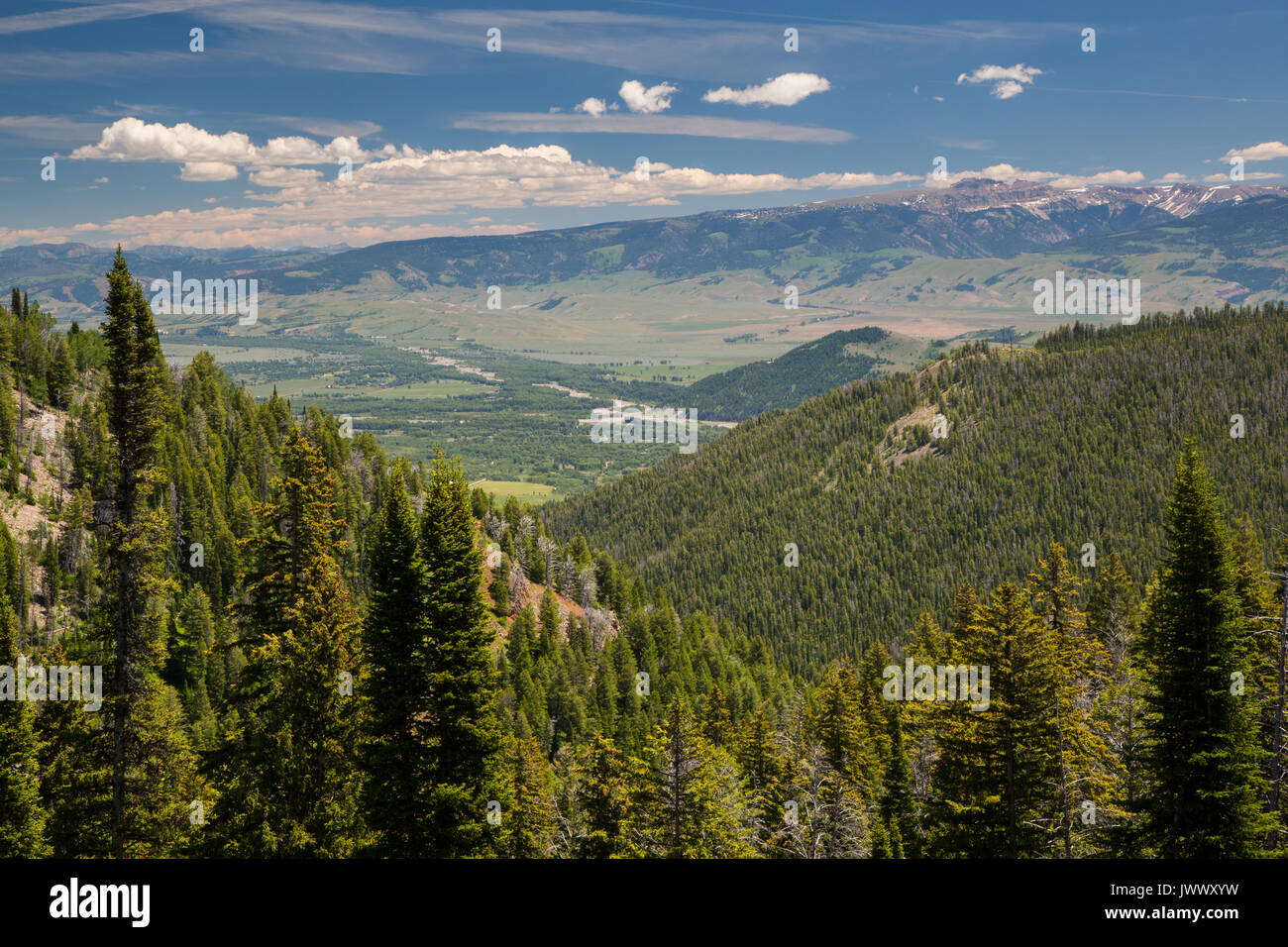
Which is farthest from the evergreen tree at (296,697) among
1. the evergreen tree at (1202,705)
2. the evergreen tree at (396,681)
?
the evergreen tree at (1202,705)

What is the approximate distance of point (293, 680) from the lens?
31.7m

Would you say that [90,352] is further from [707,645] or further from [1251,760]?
[1251,760]

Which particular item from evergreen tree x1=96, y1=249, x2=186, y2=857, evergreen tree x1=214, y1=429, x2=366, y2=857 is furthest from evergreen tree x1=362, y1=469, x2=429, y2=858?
evergreen tree x1=96, y1=249, x2=186, y2=857

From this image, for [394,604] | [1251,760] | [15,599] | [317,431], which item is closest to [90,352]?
[317,431]

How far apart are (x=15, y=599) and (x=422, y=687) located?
9330cm

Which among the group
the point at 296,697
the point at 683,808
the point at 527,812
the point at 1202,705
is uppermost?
the point at 296,697

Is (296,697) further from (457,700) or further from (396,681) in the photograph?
(457,700)

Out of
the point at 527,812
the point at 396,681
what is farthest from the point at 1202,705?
the point at 527,812

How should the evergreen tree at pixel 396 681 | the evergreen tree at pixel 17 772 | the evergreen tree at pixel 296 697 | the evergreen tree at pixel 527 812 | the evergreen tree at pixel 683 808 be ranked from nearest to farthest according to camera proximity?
the evergreen tree at pixel 396 681, the evergreen tree at pixel 296 697, the evergreen tree at pixel 17 772, the evergreen tree at pixel 683 808, the evergreen tree at pixel 527 812

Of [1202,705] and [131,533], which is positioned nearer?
[131,533]

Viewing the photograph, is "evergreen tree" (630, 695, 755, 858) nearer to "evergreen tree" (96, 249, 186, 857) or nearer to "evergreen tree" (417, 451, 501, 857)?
"evergreen tree" (417, 451, 501, 857)

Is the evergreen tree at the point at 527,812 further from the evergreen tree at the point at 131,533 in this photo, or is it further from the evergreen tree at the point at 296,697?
the evergreen tree at the point at 131,533

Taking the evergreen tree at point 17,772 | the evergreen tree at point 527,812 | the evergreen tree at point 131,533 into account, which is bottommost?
the evergreen tree at point 527,812
